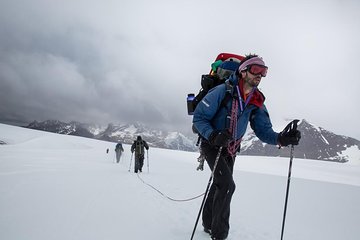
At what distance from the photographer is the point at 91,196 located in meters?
6.05

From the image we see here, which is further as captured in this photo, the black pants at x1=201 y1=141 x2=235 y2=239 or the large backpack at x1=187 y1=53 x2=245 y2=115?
the large backpack at x1=187 y1=53 x2=245 y2=115

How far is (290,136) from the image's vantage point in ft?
11.9

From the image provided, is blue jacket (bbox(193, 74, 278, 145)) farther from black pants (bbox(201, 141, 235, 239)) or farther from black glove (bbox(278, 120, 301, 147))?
black pants (bbox(201, 141, 235, 239))

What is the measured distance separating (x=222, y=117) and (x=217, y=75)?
939mm

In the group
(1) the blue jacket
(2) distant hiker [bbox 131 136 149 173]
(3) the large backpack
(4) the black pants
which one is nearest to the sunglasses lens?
(1) the blue jacket

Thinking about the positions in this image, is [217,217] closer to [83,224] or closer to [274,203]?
[83,224]

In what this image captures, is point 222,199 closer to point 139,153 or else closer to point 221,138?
point 221,138

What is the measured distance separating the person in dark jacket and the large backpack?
39 cm

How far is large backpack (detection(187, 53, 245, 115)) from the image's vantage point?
4.15 meters

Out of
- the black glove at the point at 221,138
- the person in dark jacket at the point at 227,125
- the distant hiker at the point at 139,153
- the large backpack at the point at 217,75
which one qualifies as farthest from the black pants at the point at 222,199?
the distant hiker at the point at 139,153

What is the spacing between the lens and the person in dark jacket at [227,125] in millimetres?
3482

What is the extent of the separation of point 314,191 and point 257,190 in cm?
201

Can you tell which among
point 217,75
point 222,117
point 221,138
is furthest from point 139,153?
point 221,138

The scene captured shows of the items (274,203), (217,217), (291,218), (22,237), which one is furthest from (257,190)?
(22,237)
